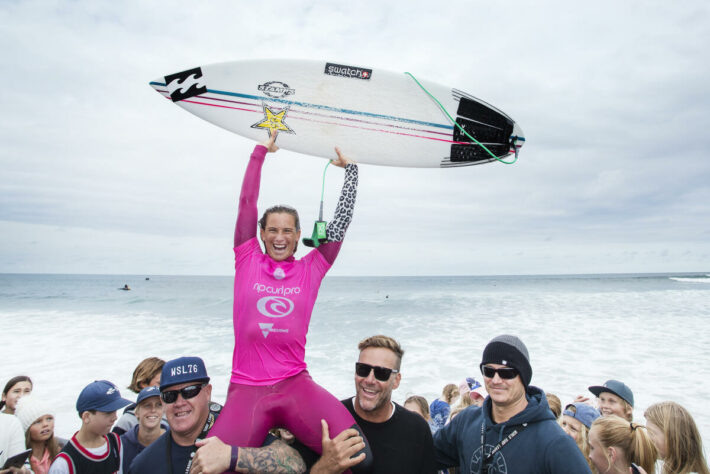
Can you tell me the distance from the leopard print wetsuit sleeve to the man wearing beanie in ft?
3.79

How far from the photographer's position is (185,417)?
212cm

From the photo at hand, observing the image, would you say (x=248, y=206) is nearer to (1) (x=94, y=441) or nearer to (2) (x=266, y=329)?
(2) (x=266, y=329)

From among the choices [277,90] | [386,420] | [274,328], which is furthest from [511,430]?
[277,90]

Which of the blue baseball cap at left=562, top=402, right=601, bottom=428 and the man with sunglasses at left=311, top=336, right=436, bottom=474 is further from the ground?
the man with sunglasses at left=311, top=336, right=436, bottom=474

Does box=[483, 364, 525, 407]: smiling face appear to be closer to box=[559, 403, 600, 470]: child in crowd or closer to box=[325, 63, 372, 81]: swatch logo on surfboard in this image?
box=[559, 403, 600, 470]: child in crowd

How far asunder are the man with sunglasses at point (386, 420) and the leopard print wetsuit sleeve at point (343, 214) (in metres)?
0.72

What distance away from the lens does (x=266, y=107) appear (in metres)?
3.85

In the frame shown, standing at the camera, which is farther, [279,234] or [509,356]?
[279,234]

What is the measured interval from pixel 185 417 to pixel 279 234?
1140mm

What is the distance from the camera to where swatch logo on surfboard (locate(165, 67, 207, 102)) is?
3793 mm

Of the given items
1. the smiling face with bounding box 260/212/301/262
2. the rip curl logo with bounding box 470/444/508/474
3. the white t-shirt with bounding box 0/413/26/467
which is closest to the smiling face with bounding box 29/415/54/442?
the white t-shirt with bounding box 0/413/26/467

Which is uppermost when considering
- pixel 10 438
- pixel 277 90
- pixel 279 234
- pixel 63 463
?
pixel 277 90

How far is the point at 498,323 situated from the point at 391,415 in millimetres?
18749

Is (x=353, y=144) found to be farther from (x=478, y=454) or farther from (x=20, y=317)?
(x=20, y=317)
